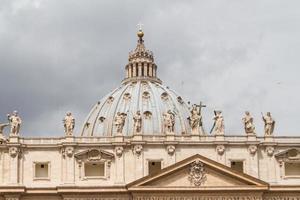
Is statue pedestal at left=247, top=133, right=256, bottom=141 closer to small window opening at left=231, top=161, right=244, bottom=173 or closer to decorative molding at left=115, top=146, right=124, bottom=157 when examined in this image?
small window opening at left=231, top=161, right=244, bottom=173

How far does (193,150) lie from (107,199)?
1007 centimetres

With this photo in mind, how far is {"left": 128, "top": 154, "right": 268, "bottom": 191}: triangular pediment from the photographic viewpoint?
102 m

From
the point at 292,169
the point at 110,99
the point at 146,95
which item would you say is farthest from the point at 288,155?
the point at 110,99

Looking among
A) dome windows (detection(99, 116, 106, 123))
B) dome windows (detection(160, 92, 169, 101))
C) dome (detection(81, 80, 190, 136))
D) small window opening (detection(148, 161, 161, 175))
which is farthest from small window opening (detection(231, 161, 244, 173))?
dome windows (detection(160, 92, 169, 101))

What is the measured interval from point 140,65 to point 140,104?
451 inches

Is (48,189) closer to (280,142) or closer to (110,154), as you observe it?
(110,154)

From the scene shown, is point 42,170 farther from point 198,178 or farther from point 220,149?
point 220,149

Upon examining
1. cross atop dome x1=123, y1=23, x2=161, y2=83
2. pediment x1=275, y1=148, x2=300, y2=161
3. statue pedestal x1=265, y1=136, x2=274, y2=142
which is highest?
cross atop dome x1=123, y1=23, x2=161, y2=83

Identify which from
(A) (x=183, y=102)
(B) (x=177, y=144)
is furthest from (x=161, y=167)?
(A) (x=183, y=102)

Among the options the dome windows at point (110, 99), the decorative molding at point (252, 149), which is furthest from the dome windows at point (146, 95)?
the decorative molding at point (252, 149)

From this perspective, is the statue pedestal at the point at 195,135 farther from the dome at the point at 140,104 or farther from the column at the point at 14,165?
the dome at the point at 140,104

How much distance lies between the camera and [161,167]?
Answer: 104m

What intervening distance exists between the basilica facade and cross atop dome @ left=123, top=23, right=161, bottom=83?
58.9 meters

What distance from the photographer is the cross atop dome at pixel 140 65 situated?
6471 inches
